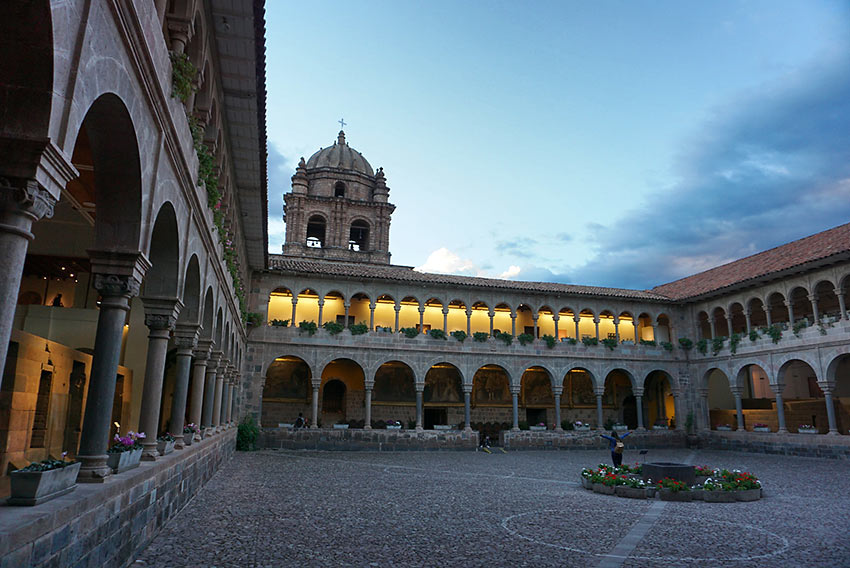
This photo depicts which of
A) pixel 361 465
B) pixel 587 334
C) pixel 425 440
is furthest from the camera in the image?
pixel 587 334

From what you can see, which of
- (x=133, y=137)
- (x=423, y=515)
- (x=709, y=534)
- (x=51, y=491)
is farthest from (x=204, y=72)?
(x=709, y=534)

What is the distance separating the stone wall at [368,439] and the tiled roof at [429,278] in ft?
24.3

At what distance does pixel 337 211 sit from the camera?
37344mm

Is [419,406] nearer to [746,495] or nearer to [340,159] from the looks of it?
[746,495]

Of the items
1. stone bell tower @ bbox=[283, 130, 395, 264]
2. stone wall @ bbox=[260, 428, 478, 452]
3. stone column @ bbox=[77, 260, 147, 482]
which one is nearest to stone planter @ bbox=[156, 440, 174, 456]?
stone column @ bbox=[77, 260, 147, 482]

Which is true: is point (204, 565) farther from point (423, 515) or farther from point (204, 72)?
point (204, 72)

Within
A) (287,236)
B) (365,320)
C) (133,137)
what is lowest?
(133,137)

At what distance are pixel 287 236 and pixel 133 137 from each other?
105ft

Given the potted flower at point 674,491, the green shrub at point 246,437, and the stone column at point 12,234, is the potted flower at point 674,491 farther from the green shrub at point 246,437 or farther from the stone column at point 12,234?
the green shrub at point 246,437

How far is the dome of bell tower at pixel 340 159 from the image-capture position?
39.4m

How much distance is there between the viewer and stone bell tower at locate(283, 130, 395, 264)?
36719 millimetres

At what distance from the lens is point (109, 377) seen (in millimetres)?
6203

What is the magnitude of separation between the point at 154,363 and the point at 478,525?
5.72 meters

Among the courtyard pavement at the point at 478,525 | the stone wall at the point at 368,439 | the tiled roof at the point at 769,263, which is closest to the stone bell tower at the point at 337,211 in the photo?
the stone wall at the point at 368,439
